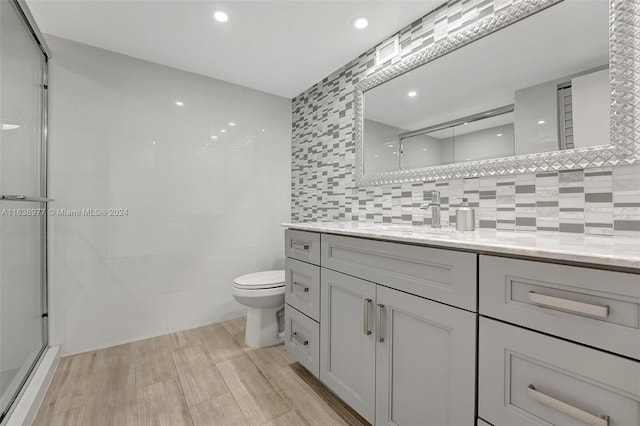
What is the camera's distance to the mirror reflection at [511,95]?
106 cm

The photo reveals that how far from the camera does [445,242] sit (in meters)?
0.89

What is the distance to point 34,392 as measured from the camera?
4.56 ft

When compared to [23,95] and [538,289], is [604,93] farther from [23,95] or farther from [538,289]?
[23,95]

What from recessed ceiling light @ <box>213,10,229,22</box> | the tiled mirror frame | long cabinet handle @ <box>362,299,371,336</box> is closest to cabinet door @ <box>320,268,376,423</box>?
long cabinet handle @ <box>362,299,371,336</box>

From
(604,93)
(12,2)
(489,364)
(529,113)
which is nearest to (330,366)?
(489,364)

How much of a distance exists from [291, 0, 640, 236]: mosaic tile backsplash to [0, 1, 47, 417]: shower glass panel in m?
1.85

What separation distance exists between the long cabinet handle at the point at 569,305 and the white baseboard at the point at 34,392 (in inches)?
80.2

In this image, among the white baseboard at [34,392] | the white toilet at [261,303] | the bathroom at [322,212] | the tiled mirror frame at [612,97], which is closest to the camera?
the bathroom at [322,212]

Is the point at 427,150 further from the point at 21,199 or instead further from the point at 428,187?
the point at 21,199

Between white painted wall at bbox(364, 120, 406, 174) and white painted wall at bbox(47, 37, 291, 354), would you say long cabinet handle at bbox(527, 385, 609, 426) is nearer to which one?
white painted wall at bbox(364, 120, 406, 174)

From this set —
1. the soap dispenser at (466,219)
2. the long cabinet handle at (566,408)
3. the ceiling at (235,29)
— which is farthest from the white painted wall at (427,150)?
the long cabinet handle at (566,408)

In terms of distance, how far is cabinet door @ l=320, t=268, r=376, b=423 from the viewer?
117cm

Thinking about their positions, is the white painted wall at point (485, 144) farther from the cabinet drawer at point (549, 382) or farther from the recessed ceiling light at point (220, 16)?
the recessed ceiling light at point (220, 16)

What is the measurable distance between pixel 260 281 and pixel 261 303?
153 millimetres
